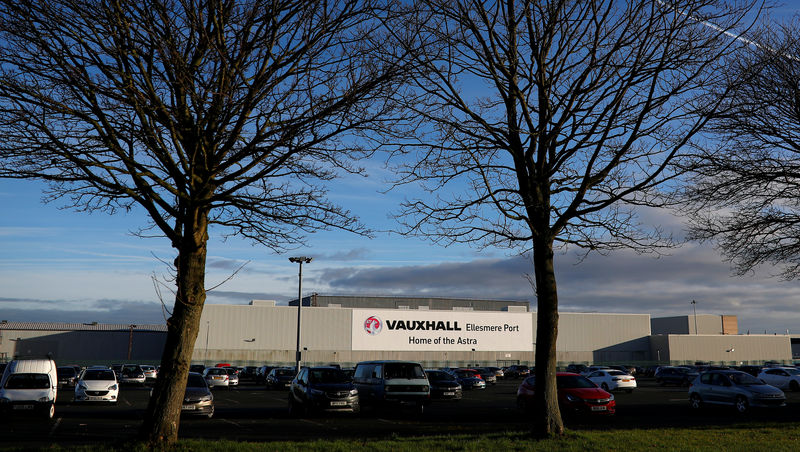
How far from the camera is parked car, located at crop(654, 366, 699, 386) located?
49.9m

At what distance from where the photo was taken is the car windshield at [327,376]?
73.3 feet

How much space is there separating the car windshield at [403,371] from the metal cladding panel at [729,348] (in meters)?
68.0

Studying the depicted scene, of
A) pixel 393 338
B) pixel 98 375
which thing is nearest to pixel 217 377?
pixel 98 375

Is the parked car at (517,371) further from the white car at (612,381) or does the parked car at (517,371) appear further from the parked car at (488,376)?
the white car at (612,381)

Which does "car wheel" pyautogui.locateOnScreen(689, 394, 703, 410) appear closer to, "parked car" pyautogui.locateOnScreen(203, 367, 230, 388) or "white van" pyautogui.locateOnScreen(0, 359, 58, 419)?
"white van" pyautogui.locateOnScreen(0, 359, 58, 419)

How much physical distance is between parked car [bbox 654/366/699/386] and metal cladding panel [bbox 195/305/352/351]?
3326 cm

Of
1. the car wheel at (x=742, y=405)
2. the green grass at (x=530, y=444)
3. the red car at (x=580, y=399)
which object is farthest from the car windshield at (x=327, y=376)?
the car wheel at (x=742, y=405)

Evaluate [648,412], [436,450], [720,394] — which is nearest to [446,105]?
[436,450]

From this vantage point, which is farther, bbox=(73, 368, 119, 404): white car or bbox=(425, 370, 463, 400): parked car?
bbox=(425, 370, 463, 400): parked car

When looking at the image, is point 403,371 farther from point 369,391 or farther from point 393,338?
point 393,338

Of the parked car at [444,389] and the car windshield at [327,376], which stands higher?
the car windshield at [327,376]

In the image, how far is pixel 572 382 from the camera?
21.9 m

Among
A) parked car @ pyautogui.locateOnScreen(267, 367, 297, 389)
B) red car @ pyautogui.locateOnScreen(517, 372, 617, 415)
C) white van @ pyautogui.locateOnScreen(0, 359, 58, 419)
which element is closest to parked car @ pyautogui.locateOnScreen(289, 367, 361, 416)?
red car @ pyautogui.locateOnScreen(517, 372, 617, 415)

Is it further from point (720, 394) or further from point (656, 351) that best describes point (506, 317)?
point (720, 394)
